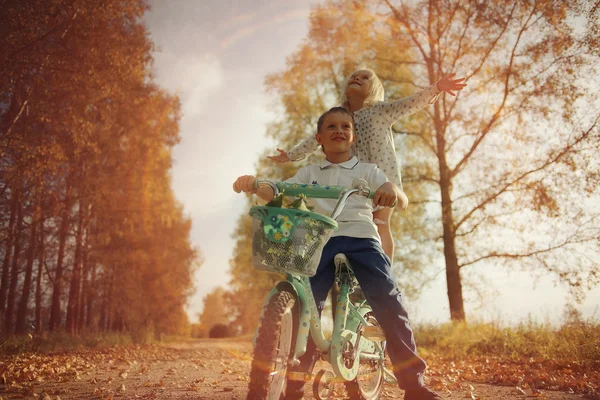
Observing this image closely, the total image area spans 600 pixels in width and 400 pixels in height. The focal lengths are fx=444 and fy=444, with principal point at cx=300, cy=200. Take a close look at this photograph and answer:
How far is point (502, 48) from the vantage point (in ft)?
36.4

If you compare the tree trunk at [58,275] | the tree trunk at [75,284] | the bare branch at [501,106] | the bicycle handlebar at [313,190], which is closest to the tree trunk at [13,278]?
the tree trunk at [58,275]

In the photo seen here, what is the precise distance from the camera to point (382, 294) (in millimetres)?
3084

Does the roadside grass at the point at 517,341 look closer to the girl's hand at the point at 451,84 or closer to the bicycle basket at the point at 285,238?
the girl's hand at the point at 451,84

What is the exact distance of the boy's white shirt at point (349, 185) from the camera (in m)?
3.20

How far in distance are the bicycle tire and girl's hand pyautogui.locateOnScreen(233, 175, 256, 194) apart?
1.55 meters

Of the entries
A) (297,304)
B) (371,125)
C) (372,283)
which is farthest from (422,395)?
(371,125)

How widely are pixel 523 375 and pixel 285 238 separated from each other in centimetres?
493

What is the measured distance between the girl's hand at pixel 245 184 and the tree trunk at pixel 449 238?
9.38 meters

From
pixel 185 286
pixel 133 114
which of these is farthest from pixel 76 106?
pixel 185 286

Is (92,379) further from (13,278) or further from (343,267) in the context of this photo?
(13,278)

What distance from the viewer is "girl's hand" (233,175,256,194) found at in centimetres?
285

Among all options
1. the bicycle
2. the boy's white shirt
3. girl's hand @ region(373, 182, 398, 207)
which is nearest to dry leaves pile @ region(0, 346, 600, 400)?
the bicycle

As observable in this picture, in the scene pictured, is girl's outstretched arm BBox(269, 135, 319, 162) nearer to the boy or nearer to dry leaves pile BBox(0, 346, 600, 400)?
the boy

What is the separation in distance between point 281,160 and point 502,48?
28.8 feet
